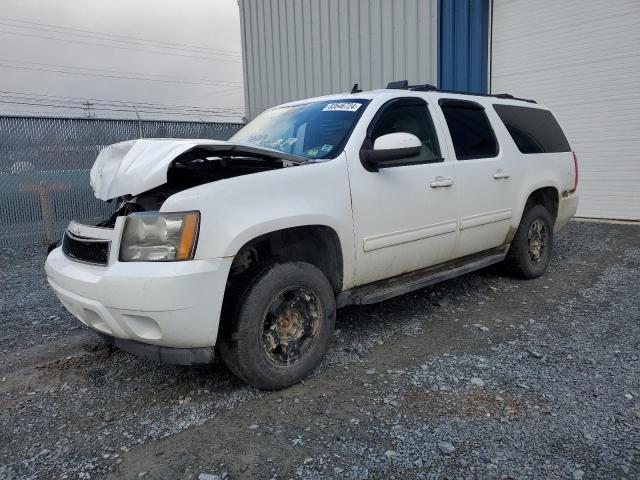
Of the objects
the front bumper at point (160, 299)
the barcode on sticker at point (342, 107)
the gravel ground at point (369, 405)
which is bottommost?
the gravel ground at point (369, 405)

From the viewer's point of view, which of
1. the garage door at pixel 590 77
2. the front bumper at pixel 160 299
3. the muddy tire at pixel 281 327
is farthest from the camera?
the garage door at pixel 590 77

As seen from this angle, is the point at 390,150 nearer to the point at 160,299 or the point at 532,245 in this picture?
A: the point at 160,299

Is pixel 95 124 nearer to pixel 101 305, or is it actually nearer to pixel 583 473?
pixel 101 305

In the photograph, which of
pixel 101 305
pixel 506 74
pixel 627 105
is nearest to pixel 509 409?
pixel 101 305

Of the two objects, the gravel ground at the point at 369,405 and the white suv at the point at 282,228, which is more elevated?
the white suv at the point at 282,228

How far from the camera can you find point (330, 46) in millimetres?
12297

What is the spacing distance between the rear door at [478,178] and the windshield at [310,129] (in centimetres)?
101

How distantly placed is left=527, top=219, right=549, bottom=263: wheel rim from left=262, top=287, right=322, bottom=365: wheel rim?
308cm

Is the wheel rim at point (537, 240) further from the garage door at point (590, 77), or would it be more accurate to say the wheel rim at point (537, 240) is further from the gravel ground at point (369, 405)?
the garage door at point (590, 77)

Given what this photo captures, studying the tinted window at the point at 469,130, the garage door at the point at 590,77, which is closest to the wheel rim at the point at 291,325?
the tinted window at the point at 469,130

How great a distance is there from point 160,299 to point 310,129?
74.2 inches

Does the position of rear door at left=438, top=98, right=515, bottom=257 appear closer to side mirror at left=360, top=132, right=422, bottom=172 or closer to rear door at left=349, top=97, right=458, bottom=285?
rear door at left=349, top=97, right=458, bottom=285

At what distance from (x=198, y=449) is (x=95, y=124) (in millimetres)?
7801

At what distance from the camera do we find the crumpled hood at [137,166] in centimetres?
270
